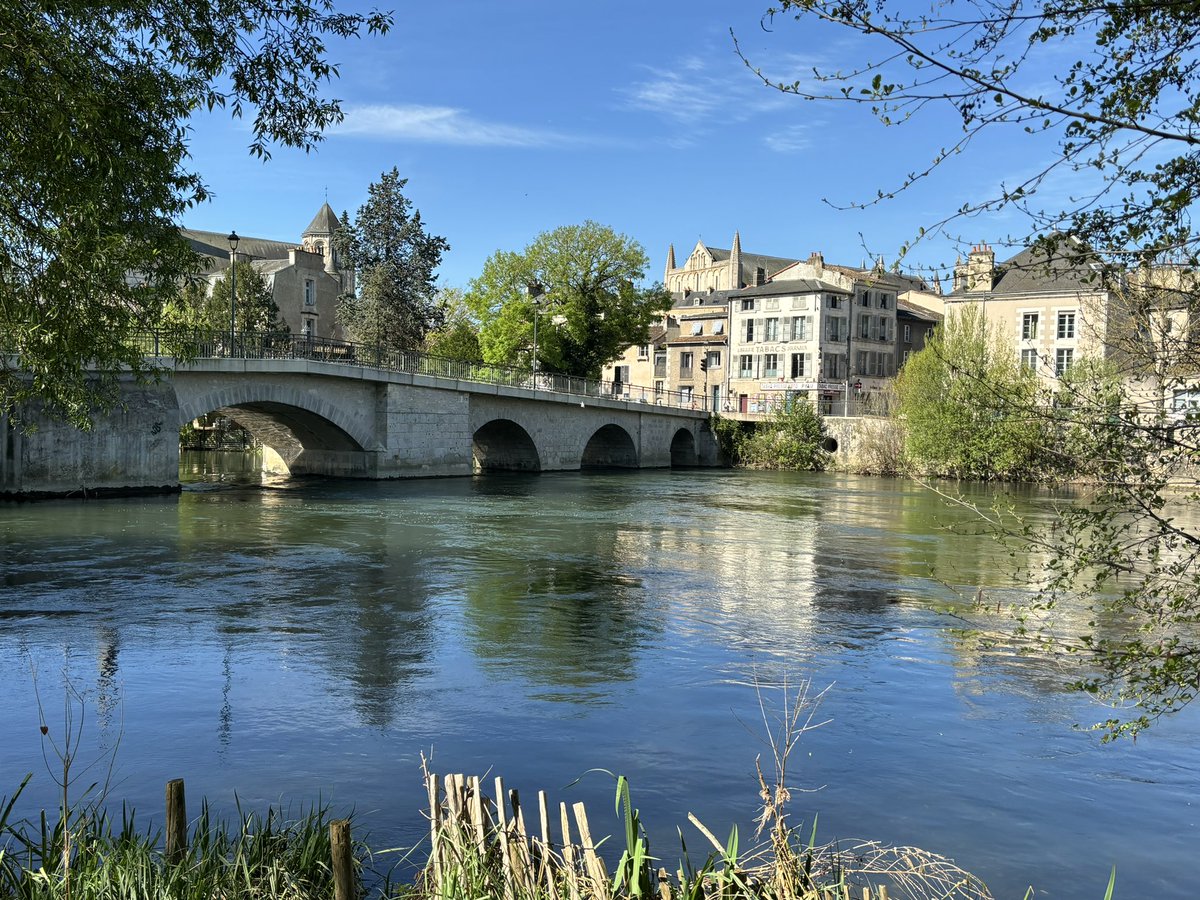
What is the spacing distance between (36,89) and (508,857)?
21.9 ft

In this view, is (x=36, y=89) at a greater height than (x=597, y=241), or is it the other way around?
(x=597, y=241)

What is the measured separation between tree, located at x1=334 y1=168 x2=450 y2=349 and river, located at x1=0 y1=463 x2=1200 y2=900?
3820 cm

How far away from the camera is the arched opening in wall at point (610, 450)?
54.6 m

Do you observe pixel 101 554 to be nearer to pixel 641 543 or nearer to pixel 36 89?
pixel 641 543

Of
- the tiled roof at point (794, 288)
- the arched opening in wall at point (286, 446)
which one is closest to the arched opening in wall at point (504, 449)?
the arched opening in wall at point (286, 446)

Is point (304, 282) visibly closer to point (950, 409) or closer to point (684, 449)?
point (684, 449)

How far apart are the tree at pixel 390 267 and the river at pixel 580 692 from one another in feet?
125

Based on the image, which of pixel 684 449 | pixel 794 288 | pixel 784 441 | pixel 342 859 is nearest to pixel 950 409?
pixel 784 441

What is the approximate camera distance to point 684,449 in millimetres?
60531

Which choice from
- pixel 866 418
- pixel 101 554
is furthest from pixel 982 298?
pixel 101 554

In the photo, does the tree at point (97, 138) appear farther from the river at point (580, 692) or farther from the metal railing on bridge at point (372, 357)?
the metal railing on bridge at point (372, 357)

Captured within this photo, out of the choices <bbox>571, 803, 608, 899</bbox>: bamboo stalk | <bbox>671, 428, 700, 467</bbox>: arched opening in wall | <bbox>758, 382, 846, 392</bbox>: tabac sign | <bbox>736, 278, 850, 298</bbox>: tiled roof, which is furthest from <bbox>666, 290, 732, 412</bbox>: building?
<bbox>571, 803, 608, 899</bbox>: bamboo stalk

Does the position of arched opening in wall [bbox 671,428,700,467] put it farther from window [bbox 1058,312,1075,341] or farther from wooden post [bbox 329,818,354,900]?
wooden post [bbox 329,818,354,900]

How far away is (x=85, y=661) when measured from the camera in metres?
11.0
